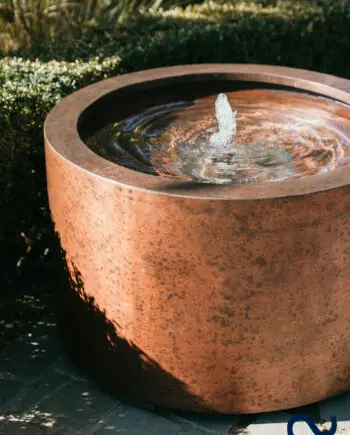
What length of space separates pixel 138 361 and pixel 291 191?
116 centimetres

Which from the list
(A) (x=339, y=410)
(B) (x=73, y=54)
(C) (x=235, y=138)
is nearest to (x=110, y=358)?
(A) (x=339, y=410)

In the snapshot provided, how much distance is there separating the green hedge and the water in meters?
0.56

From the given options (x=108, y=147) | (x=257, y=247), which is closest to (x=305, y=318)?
(x=257, y=247)

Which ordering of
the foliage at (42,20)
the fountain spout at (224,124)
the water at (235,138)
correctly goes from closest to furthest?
the water at (235,138)
the fountain spout at (224,124)
the foliage at (42,20)

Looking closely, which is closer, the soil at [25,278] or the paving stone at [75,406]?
the paving stone at [75,406]

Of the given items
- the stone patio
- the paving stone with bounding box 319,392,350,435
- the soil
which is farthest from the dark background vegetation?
the paving stone with bounding box 319,392,350,435

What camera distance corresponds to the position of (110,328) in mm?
3537

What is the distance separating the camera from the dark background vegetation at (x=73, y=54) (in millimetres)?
4449

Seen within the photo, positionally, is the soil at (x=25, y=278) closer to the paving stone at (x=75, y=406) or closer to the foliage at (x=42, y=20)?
the paving stone at (x=75, y=406)

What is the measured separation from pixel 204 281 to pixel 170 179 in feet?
1.56

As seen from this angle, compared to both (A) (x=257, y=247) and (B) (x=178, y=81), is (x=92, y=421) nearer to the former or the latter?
(A) (x=257, y=247)

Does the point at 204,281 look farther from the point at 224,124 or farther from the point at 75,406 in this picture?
the point at 224,124

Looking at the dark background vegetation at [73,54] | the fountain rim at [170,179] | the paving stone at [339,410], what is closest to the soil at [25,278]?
the dark background vegetation at [73,54]

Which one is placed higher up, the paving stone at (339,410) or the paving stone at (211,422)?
the paving stone at (211,422)
